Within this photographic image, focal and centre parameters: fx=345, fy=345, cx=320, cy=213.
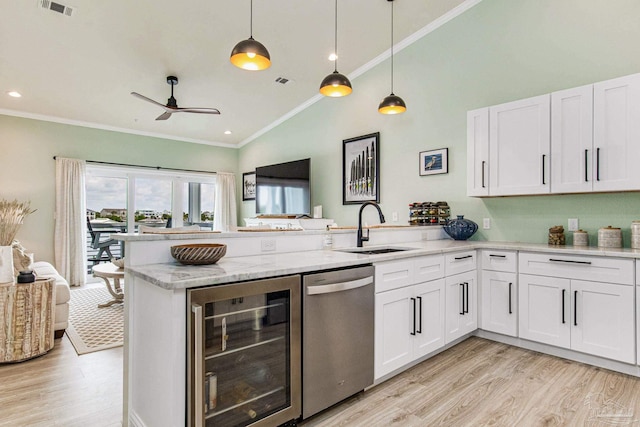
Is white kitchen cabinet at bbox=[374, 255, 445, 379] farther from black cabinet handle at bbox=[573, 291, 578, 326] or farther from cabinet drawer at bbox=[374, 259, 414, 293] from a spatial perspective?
black cabinet handle at bbox=[573, 291, 578, 326]

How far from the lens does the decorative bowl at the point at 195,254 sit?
181cm

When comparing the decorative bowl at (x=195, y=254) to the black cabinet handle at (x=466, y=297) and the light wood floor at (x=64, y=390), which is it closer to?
the light wood floor at (x=64, y=390)

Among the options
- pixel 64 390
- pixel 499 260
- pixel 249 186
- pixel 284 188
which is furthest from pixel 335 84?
pixel 249 186

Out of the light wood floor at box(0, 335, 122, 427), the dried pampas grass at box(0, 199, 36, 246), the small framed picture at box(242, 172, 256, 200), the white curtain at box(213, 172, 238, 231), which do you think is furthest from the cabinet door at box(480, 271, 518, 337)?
the white curtain at box(213, 172, 238, 231)

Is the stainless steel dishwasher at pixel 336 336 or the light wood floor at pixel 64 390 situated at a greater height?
the stainless steel dishwasher at pixel 336 336

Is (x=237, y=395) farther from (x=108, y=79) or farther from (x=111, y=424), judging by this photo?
(x=108, y=79)

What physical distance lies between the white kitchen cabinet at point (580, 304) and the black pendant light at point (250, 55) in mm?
2741

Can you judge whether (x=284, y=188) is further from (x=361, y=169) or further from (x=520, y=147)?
(x=520, y=147)

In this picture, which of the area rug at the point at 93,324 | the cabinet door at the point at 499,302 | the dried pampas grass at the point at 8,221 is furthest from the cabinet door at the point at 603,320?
the dried pampas grass at the point at 8,221

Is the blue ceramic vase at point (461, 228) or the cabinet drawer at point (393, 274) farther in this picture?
the blue ceramic vase at point (461, 228)

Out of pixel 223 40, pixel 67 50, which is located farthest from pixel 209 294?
pixel 67 50

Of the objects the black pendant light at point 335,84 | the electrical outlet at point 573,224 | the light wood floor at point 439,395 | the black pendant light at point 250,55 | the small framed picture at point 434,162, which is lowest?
the light wood floor at point 439,395

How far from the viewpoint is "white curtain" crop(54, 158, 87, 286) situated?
564cm

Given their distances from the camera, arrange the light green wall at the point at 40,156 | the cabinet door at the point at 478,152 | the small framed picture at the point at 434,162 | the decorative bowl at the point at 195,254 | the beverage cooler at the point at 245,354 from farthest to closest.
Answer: the light green wall at the point at 40,156
the small framed picture at the point at 434,162
the cabinet door at the point at 478,152
the decorative bowl at the point at 195,254
the beverage cooler at the point at 245,354
